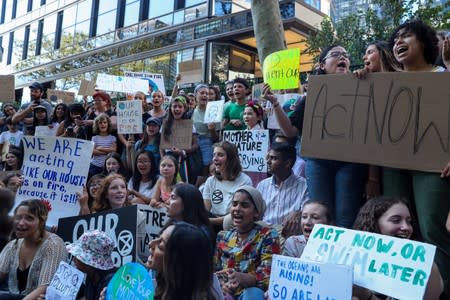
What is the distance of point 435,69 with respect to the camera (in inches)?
122

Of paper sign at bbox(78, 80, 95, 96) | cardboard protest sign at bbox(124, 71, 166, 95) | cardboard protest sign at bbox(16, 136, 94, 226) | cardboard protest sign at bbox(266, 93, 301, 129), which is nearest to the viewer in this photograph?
cardboard protest sign at bbox(16, 136, 94, 226)

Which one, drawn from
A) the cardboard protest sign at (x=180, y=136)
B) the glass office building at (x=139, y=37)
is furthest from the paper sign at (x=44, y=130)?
the glass office building at (x=139, y=37)

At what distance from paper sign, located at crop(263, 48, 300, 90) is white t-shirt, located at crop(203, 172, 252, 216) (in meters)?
1.85

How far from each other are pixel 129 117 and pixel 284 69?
2.14m

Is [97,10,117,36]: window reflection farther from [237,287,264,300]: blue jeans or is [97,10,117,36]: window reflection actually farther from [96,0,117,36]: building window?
[237,287,264,300]: blue jeans

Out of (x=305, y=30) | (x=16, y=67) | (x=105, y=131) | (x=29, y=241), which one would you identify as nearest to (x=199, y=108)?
(x=105, y=131)

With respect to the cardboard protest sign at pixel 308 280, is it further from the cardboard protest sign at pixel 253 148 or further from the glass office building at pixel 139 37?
the glass office building at pixel 139 37

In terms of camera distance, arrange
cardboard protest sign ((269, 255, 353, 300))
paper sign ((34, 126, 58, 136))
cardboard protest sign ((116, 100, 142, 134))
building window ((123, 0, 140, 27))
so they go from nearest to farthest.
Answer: cardboard protest sign ((269, 255, 353, 300)), cardboard protest sign ((116, 100, 142, 134)), paper sign ((34, 126, 58, 136)), building window ((123, 0, 140, 27))

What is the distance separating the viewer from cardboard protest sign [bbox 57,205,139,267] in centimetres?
393

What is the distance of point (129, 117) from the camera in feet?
22.2

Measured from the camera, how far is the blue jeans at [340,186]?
343cm

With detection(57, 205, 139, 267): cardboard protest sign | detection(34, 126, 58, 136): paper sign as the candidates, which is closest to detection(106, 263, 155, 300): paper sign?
detection(57, 205, 139, 267): cardboard protest sign

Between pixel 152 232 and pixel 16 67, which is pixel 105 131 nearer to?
pixel 152 232

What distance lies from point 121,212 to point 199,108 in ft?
9.98
